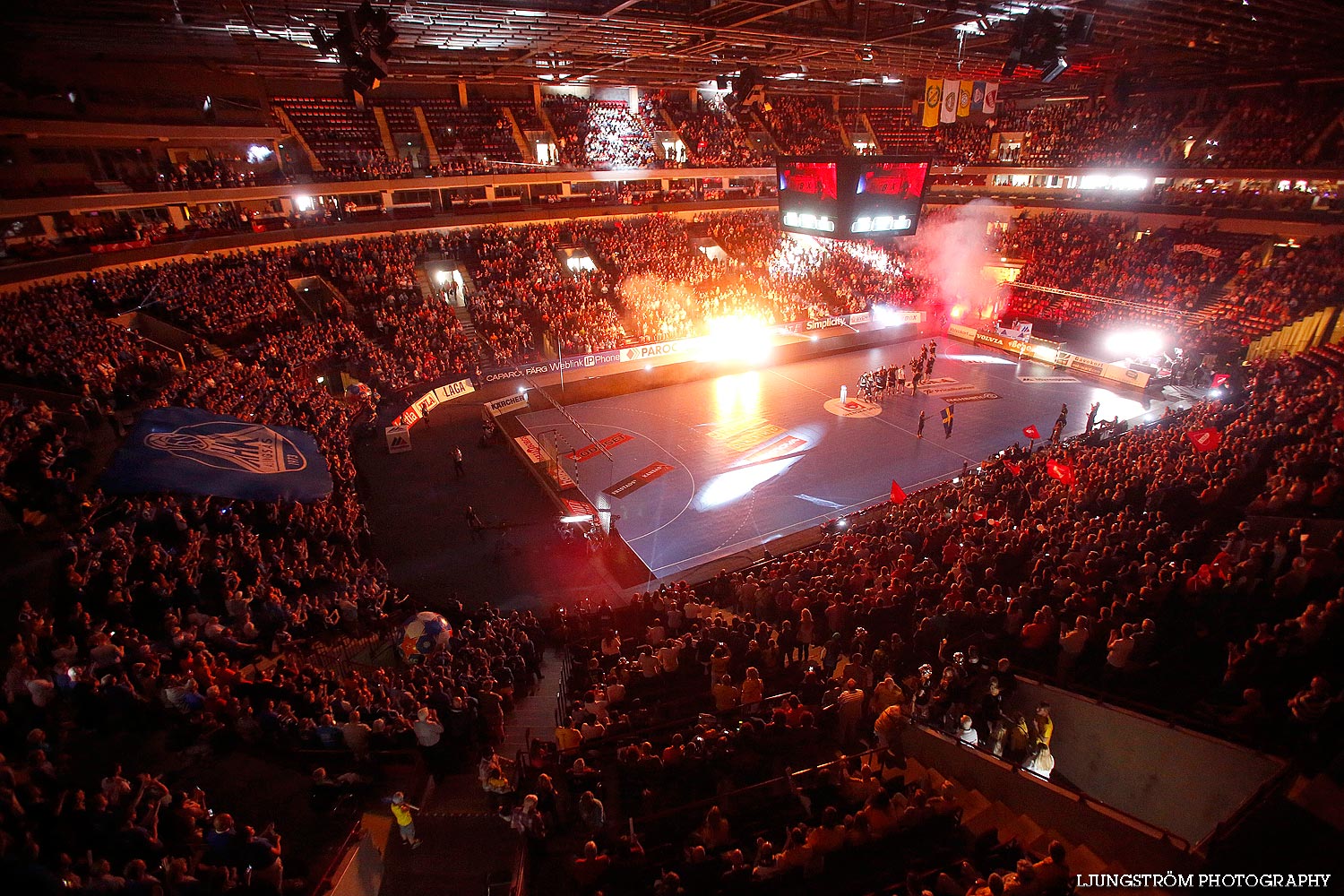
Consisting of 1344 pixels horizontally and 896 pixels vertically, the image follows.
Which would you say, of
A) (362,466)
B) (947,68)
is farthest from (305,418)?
(947,68)

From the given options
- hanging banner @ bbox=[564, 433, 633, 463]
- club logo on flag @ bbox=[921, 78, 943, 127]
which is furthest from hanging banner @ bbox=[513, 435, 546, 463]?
club logo on flag @ bbox=[921, 78, 943, 127]

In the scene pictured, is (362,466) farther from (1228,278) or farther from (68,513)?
(1228,278)

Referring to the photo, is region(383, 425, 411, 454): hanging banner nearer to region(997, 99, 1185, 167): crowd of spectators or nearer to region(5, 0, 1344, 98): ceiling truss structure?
region(5, 0, 1344, 98): ceiling truss structure

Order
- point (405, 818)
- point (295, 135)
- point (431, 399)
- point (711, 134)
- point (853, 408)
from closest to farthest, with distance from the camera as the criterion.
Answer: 1. point (405, 818)
2. point (431, 399)
3. point (853, 408)
4. point (295, 135)
5. point (711, 134)

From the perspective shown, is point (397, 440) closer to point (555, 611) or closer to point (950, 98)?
point (555, 611)

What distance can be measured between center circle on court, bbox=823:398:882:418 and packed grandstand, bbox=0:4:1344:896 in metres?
1.82

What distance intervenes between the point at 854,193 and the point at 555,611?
15.2 meters

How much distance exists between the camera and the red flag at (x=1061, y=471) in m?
12.8

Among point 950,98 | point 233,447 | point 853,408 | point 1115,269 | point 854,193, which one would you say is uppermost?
point 950,98

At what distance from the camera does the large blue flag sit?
34.7 feet

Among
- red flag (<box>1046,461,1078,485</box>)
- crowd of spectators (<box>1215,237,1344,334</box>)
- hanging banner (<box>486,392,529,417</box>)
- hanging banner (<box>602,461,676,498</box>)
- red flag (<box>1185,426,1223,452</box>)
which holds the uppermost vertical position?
crowd of spectators (<box>1215,237,1344,334</box>)

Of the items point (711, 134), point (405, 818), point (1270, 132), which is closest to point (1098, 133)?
point (1270, 132)

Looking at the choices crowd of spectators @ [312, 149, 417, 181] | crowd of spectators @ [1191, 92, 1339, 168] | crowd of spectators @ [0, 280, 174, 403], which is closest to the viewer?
crowd of spectators @ [0, 280, 174, 403]

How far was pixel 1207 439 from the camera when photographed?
1233 centimetres
